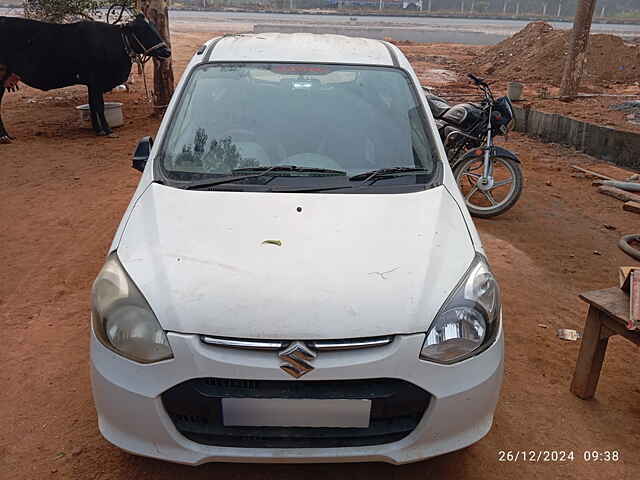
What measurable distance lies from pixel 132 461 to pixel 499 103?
5.18 m

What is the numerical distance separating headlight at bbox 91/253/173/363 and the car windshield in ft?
2.60

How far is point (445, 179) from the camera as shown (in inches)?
116

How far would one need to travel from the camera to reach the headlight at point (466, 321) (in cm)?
211

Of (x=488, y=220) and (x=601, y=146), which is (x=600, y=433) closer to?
(x=488, y=220)

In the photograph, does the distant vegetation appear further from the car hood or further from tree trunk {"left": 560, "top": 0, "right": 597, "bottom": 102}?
the car hood

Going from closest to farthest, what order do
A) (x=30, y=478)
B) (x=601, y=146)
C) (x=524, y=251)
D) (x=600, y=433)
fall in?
(x=30, y=478), (x=600, y=433), (x=524, y=251), (x=601, y=146)

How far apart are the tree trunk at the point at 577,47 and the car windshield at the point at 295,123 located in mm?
9458

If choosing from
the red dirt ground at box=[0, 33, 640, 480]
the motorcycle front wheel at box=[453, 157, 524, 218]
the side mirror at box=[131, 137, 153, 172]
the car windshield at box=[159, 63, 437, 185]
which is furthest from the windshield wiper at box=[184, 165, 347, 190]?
the motorcycle front wheel at box=[453, 157, 524, 218]

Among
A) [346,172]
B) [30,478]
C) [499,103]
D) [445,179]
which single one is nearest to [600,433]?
[445,179]

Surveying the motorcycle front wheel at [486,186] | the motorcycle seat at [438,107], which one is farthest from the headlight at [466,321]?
the motorcycle seat at [438,107]

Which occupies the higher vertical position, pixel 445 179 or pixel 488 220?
pixel 445 179

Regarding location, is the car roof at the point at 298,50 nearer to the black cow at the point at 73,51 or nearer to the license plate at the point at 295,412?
the license plate at the point at 295,412

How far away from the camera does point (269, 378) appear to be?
2.01 metres

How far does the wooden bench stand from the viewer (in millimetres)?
2719
